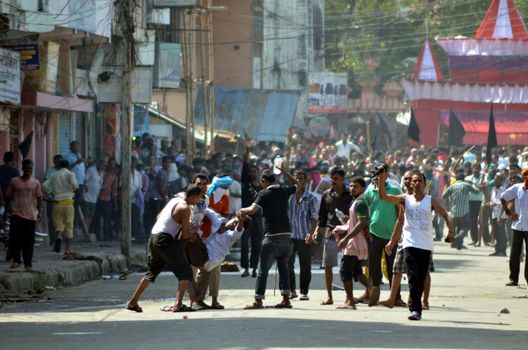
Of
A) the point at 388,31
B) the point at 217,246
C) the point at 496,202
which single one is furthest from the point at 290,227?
the point at 388,31

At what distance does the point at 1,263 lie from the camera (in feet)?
68.2

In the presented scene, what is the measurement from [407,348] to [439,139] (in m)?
50.6

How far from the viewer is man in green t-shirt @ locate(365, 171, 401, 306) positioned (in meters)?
15.7

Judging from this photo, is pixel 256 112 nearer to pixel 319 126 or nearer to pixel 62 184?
pixel 319 126

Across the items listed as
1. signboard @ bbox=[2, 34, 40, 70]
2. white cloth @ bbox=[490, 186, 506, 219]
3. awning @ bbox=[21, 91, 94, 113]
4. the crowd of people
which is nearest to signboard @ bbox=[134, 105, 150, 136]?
awning @ bbox=[21, 91, 94, 113]

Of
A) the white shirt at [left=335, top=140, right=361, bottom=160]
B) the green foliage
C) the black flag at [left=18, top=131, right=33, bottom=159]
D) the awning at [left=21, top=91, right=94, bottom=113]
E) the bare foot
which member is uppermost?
the green foliage

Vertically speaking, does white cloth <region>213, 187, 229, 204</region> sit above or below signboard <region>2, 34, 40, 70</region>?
below

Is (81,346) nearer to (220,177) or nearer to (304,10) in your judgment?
(220,177)

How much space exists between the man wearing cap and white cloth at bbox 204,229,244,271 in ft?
17.4

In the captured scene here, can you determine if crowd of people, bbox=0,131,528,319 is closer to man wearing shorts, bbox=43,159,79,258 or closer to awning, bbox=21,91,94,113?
man wearing shorts, bbox=43,159,79,258

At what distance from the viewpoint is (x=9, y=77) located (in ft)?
79.0

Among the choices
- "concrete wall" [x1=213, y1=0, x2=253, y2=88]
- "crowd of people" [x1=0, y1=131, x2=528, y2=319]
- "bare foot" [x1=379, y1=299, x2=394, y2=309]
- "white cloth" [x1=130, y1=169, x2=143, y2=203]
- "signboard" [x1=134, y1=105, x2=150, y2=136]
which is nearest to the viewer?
"crowd of people" [x1=0, y1=131, x2=528, y2=319]

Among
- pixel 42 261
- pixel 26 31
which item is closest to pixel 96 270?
pixel 42 261

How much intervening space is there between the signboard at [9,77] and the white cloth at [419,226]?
1126 centimetres
